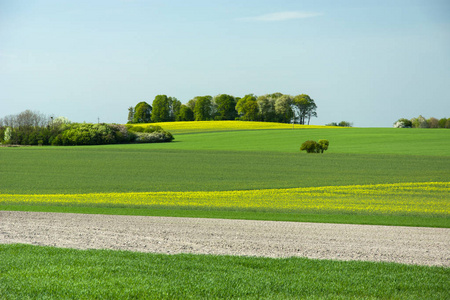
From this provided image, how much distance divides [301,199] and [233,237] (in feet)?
32.3

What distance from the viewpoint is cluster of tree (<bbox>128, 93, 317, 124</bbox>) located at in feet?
351

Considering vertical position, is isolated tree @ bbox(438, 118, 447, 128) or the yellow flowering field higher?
isolated tree @ bbox(438, 118, 447, 128)

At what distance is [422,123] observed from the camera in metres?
102

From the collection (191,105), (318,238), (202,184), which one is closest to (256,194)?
(202,184)

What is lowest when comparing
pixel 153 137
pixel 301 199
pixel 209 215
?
pixel 301 199

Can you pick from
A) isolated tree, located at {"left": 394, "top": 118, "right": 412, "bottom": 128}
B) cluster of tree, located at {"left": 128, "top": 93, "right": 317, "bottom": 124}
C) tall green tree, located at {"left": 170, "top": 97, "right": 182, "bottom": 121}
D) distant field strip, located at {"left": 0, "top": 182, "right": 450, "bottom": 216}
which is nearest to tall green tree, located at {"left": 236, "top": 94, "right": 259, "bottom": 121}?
cluster of tree, located at {"left": 128, "top": 93, "right": 317, "bottom": 124}

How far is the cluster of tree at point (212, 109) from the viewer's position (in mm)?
107100

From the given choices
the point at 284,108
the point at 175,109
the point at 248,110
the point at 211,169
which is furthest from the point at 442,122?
the point at 211,169

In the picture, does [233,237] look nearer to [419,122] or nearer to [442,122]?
[442,122]

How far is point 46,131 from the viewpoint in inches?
2554

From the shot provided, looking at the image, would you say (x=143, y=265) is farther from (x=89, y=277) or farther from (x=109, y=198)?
(x=109, y=198)

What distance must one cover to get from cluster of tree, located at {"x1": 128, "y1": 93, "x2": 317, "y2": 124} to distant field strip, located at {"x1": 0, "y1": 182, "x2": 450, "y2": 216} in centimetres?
8033

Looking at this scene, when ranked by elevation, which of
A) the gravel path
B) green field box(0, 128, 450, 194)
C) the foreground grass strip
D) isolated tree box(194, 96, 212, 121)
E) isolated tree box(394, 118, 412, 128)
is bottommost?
green field box(0, 128, 450, 194)

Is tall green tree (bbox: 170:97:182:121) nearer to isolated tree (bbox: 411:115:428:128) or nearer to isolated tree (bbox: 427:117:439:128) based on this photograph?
isolated tree (bbox: 411:115:428:128)
